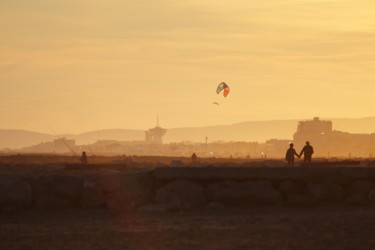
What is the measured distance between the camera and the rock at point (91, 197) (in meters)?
20.0

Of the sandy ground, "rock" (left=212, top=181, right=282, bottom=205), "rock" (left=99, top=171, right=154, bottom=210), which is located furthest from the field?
"rock" (left=99, top=171, right=154, bottom=210)

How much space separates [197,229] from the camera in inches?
643

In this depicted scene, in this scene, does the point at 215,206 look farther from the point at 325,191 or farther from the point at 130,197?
the point at 325,191

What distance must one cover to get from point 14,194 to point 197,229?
5.15m

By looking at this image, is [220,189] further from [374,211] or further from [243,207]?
[374,211]

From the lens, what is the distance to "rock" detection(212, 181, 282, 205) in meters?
20.1

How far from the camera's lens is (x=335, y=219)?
17.7 metres

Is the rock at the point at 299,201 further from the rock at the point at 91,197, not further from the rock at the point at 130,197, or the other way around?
the rock at the point at 91,197

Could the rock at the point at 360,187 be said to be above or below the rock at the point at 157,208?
above

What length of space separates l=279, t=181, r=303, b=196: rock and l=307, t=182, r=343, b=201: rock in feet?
0.85

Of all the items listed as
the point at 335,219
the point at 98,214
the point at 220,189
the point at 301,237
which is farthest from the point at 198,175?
the point at 301,237

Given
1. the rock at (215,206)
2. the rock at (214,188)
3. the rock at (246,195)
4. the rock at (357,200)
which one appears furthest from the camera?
the rock at (357,200)

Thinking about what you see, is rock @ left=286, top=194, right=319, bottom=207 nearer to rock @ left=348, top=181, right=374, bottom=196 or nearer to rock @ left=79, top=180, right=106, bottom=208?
rock @ left=348, top=181, right=374, bottom=196

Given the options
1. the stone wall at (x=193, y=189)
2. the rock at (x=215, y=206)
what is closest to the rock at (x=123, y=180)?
the stone wall at (x=193, y=189)
